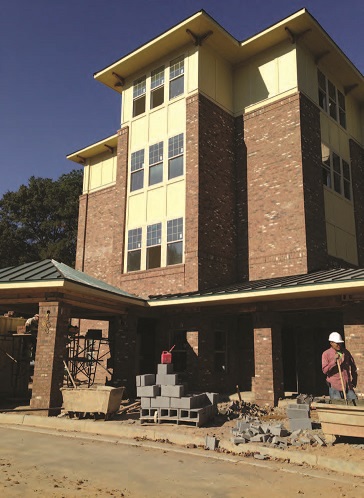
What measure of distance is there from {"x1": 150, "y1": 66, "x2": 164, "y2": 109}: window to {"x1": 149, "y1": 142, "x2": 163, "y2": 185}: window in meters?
2.23

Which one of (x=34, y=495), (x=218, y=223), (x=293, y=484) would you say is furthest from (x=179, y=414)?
(x=218, y=223)

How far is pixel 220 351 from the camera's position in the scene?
17625 millimetres

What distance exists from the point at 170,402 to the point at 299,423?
345cm

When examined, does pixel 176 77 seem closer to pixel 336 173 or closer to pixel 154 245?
pixel 154 245

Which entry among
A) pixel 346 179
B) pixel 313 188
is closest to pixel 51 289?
pixel 313 188

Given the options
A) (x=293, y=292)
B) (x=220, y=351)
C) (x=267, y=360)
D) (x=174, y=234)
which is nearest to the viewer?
(x=293, y=292)

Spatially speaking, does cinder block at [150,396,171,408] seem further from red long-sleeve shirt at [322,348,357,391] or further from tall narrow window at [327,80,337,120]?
tall narrow window at [327,80,337,120]

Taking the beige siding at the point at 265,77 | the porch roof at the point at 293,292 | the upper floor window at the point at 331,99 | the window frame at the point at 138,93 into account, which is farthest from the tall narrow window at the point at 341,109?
the porch roof at the point at 293,292

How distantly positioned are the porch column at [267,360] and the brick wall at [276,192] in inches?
121

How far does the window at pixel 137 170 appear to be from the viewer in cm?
2108

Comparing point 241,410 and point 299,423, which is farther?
point 241,410

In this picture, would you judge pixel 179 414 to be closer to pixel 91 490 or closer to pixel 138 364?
pixel 91 490

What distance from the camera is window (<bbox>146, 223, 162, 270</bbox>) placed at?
64.1 feet

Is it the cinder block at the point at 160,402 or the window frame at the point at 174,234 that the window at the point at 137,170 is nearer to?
the window frame at the point at 174,234
